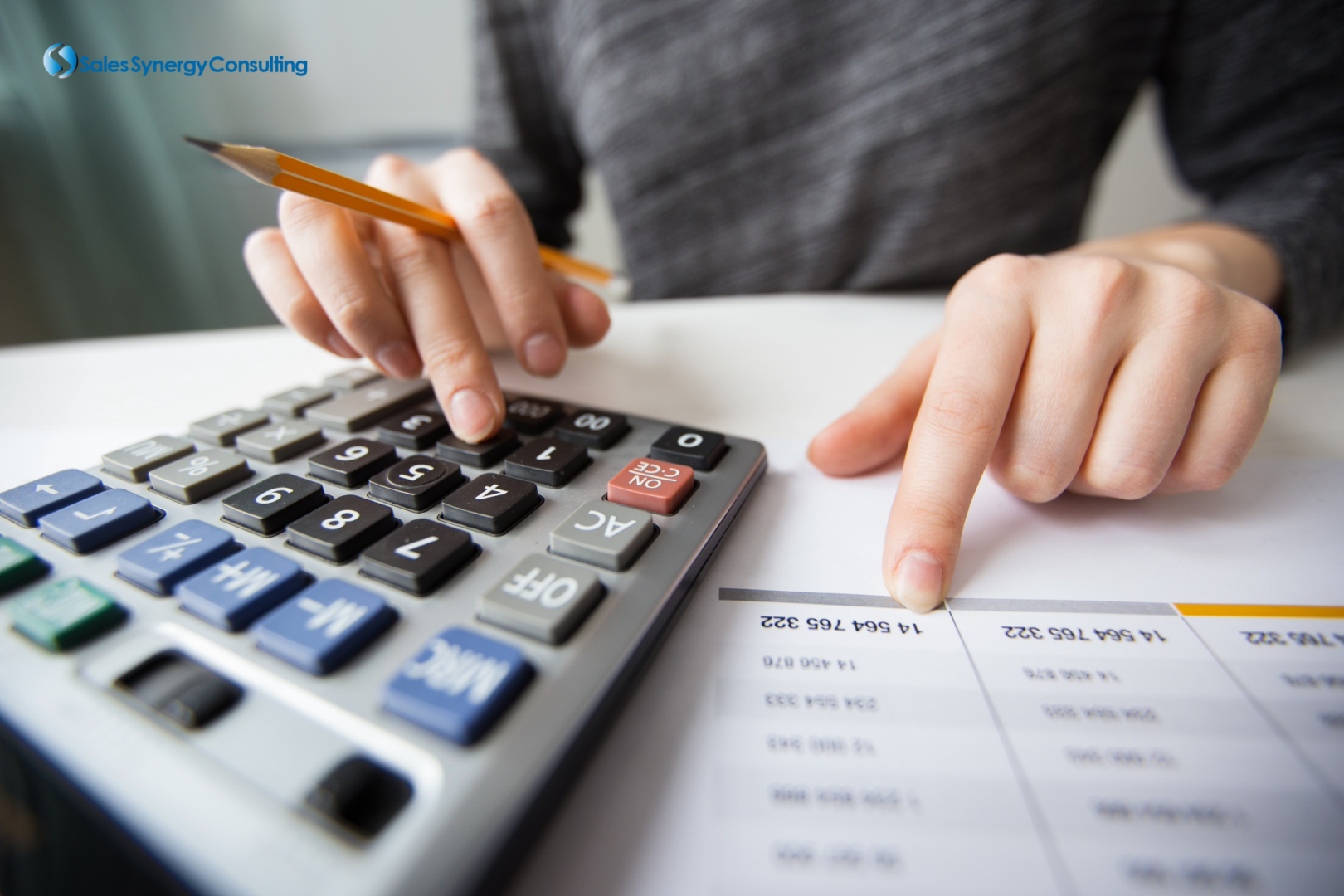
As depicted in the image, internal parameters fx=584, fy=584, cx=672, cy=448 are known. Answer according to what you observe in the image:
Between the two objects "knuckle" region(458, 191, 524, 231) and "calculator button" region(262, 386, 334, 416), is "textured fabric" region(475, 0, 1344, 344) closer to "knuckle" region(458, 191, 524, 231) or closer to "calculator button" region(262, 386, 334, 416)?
"knuckle" region(458, 191, 524, 231)

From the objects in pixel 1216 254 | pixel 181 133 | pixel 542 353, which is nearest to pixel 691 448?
pixel 542 353

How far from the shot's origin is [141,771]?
0.15 metres

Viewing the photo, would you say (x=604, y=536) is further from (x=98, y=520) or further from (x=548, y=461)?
(x=98, y=520)

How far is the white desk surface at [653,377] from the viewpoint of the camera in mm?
356

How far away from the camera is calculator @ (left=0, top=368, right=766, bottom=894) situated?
0.13 meters

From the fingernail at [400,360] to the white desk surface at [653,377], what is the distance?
0.29 feet

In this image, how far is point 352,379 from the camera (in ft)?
1.18

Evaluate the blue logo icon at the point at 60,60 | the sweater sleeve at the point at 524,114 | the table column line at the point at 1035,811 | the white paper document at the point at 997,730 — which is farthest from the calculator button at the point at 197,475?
the sweater sleeve at the point at 524,114

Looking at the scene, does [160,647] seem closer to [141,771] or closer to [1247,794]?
[141,771]

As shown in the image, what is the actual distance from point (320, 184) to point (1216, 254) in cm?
53

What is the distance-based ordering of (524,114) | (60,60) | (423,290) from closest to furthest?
(423,290) < (60,60) < (524,114)

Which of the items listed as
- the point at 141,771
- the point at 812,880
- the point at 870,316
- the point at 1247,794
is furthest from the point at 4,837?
the point at 870,316

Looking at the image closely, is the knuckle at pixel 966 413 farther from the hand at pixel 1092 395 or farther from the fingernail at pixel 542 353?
the fingernail at pixel 542 353

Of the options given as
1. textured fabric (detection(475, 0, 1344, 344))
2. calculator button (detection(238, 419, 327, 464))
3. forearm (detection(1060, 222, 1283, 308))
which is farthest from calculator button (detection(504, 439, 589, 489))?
textured fabric (detection(475, 0, 1344, 344))
